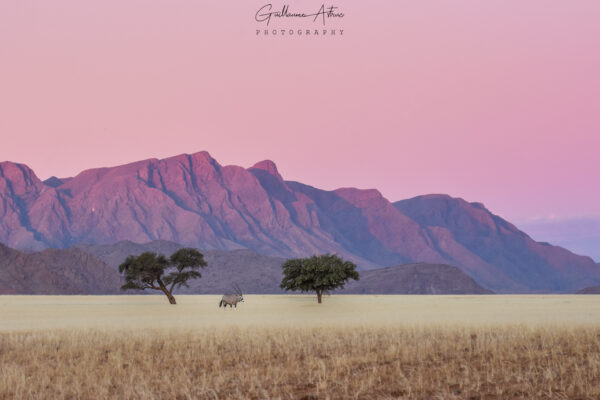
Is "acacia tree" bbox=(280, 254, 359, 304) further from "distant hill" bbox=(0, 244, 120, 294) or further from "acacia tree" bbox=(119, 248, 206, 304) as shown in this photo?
"distant hill" bbox=(0, 244, 120, 294)

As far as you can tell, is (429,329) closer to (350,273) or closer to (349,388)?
(349,388)

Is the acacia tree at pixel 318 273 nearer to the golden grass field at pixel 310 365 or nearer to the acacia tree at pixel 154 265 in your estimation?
the acacia tree at pixel 154 265

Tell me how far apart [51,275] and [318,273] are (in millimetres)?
111825

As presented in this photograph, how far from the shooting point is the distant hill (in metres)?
162

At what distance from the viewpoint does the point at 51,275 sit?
172m

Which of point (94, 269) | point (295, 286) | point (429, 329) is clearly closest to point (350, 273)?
point (295, 286)

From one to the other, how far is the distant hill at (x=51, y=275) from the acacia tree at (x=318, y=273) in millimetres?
93645

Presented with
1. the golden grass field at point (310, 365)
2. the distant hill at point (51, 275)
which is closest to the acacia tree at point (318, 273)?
the golden grass field at point (310, 365)

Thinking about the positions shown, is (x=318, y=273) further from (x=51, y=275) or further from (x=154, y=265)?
(x=51, y=275)

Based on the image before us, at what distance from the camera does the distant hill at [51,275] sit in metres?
162

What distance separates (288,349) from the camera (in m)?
23.4

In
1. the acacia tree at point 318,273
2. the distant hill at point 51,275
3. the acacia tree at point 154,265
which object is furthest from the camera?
the distant hill at point 51,275

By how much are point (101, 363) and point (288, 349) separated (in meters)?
6.26

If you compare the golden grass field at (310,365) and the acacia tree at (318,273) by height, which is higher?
the acacia tree at (318,273)
